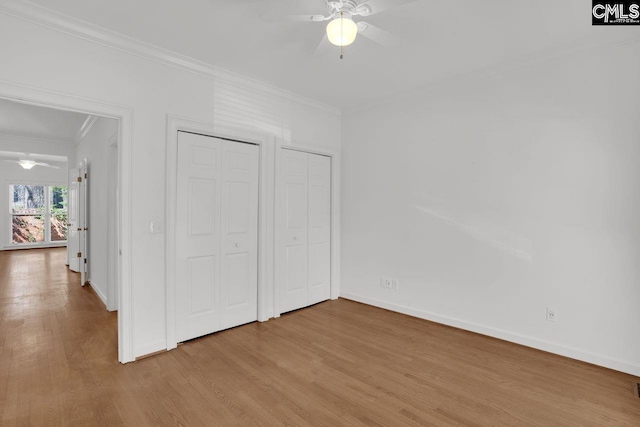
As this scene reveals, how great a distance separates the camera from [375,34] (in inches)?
94.7

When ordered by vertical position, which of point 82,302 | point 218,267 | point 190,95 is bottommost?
point 82,302

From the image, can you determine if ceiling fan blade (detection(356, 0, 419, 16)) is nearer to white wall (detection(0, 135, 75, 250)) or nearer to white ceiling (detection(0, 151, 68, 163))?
white wall (detection(0, 135, 75, 250))

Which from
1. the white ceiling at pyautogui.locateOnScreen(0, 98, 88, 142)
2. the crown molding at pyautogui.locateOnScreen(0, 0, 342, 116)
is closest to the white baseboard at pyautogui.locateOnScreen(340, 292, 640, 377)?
the crown molding at pyautogui.locateOnScreen(0, 0, 342, 116)

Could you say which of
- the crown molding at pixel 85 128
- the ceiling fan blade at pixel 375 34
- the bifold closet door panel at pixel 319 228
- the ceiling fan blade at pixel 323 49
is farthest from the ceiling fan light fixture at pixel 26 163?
the ceiling fan blade at pixel 375 34

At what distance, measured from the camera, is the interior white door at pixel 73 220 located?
Result: 6055mm

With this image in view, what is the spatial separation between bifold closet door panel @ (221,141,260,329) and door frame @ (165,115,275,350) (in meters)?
0.07

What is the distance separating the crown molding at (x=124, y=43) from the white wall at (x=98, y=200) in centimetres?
151

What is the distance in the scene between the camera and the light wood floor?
211 cm

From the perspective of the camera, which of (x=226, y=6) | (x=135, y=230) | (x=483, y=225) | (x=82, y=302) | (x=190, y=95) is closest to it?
(x=226, y=6)

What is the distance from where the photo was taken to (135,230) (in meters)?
2.85

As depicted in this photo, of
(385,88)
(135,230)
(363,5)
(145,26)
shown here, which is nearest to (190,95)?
(145,26)

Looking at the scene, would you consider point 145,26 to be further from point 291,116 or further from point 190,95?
point 291,116

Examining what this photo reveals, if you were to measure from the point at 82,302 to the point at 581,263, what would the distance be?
5890mm

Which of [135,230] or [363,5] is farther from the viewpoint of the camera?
[135,230]
